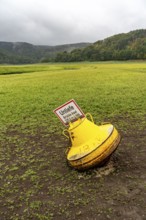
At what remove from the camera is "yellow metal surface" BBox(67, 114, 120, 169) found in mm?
5066

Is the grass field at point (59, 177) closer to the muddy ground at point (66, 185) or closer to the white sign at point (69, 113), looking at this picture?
the muddy ground at point (66, 185)

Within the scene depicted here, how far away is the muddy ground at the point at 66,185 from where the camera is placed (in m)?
4.14

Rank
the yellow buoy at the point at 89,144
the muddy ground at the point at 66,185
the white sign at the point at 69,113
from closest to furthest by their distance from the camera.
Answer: the muddy ground at the point at 66,185
the yellow buoy at the point at 89,144
the white sign at the point at 69,113

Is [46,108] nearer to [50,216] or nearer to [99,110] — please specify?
[99,110]

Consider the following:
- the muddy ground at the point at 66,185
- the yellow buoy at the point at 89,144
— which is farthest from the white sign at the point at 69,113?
the muddy ground at the point at 66,185

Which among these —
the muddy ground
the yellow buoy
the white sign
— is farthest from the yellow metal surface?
the muddy ground

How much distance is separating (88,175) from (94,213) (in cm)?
109

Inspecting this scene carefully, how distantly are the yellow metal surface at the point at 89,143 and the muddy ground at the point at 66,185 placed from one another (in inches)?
10.0

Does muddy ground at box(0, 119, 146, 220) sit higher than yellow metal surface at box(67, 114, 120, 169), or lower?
lower

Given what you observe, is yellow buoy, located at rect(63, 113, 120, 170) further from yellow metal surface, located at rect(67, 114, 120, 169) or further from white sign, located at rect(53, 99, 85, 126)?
white sign, located at rect(53, 99, 85, 126)

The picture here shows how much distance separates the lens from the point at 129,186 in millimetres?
4656

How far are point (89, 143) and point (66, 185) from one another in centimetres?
87

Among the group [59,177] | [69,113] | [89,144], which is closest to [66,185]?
[59,177]

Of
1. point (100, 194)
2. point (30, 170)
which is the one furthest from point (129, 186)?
point (30, 170)
